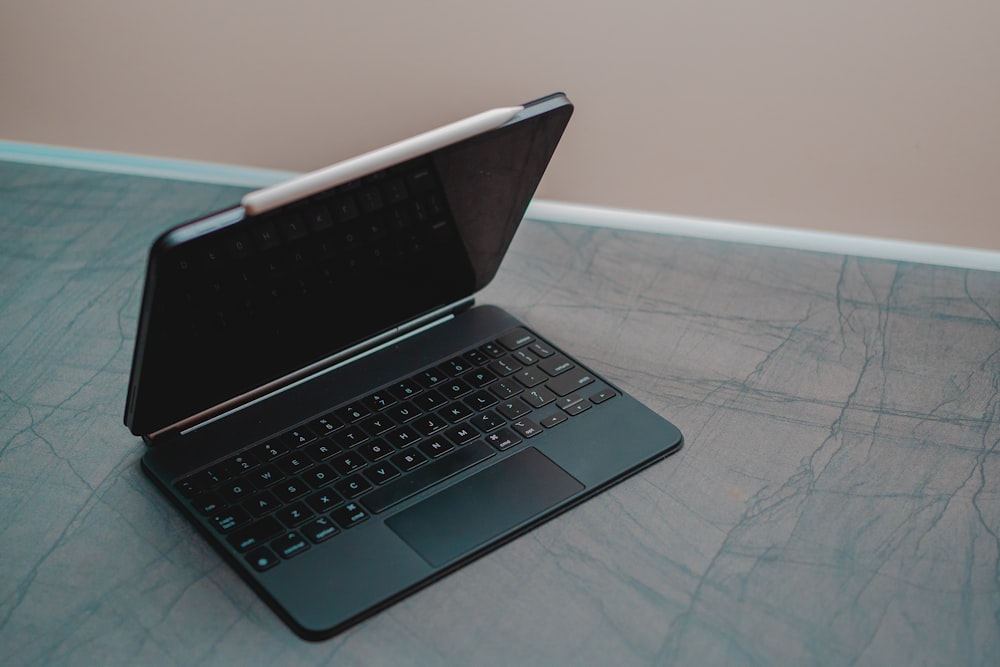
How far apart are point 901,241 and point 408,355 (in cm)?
49

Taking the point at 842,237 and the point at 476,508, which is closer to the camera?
the point at 476,508

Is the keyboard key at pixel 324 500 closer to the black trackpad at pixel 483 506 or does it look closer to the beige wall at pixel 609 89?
the black trackpad at pixel 483 506

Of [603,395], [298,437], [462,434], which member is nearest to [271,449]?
[298,437]

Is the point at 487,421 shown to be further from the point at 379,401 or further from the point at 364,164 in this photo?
the point at 364,164

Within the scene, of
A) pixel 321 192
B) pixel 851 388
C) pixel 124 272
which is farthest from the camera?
pixel 124 272

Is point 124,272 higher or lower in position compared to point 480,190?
lower

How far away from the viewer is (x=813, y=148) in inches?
37.3

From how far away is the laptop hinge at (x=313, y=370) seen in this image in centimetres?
73

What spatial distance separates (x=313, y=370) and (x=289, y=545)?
0.18 metres

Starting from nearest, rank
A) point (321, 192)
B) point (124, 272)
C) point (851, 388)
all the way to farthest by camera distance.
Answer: point (321, 192) < point (851, 388) < point (124, 272)

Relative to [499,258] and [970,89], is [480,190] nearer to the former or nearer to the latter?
[499,258]

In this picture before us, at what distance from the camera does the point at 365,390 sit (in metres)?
0.77

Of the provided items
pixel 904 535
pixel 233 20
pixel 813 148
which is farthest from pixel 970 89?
pixel 233 20

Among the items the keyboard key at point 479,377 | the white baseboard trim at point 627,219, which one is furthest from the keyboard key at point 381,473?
the white baseboard trim at point 627,219
